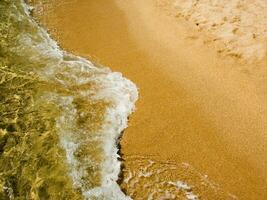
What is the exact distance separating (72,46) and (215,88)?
2.46 m

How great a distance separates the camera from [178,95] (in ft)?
17.5

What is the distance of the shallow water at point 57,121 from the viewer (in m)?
4.09

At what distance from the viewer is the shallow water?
4.09 m

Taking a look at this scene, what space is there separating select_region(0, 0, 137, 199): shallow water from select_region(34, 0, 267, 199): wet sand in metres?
0.24

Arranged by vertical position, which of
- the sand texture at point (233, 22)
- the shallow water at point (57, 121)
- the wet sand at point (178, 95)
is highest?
the sand texture at point (233, 22)

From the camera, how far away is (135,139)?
184 inches

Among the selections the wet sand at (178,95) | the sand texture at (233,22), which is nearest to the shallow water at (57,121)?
the wet sand at (178,95)

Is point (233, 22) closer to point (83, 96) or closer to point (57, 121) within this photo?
point (83, 96)

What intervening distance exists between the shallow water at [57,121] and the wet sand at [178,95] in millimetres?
239

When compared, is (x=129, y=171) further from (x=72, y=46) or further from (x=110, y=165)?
(x=72, y=46)

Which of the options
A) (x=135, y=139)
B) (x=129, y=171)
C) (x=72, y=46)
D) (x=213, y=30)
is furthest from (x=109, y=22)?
(x=129, y=171)

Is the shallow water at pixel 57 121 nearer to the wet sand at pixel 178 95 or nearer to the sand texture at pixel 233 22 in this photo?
the wet sand at pixel 178 95

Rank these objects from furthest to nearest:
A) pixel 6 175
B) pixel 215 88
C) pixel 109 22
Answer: pixel 109 22, pixel 215 88, pixel 6 175

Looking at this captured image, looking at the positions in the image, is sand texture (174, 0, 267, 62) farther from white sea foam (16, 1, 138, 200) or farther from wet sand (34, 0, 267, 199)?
white sea foam (16, 1, 138, 200)
